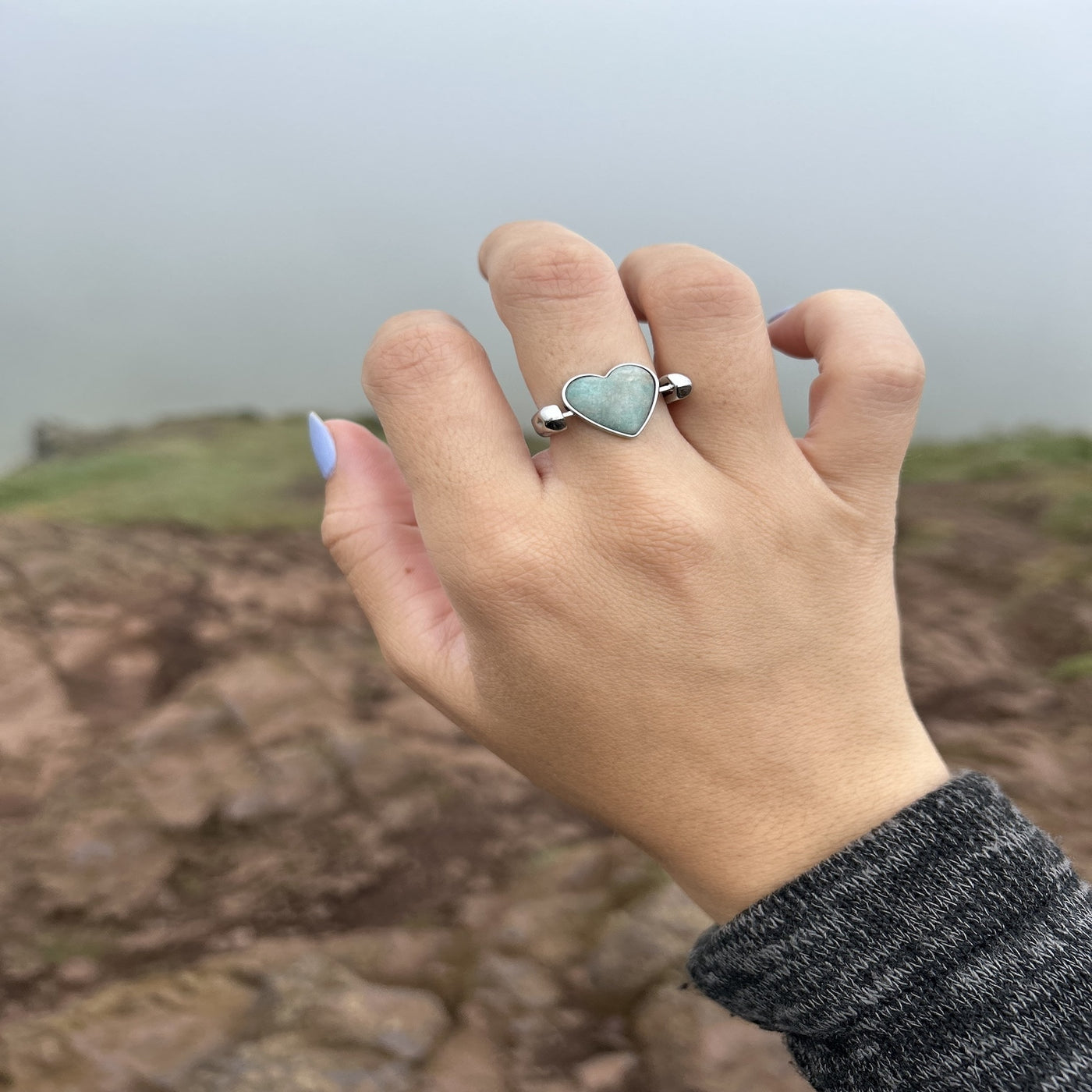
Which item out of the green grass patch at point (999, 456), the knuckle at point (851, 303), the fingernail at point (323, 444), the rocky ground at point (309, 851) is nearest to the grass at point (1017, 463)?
the green grass patch at point (999, 456)

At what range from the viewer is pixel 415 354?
647 millimetres

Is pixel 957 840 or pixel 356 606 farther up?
pixel 957 840

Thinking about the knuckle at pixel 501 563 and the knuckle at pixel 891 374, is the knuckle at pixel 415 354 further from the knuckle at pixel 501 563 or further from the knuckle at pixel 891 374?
the knuckle at pixel 891 374

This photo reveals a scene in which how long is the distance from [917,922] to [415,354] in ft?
1.67

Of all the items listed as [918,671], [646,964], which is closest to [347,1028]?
[646,964]

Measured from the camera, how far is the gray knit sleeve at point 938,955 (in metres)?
0.52

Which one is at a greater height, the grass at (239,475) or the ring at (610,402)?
the ring at (610,402)

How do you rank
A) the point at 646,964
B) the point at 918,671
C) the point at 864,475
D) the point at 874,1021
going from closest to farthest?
the point at 874,1021 → the point at 864,475 → the point at 646,964 → the point at 918,671

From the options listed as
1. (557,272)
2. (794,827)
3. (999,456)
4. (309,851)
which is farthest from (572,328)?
(999,456)

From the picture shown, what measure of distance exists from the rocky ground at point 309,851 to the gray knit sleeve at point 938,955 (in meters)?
0.26

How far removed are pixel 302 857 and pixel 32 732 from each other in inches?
12.7

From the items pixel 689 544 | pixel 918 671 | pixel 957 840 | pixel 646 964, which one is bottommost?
pixel 646 964

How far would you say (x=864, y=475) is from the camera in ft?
2.23

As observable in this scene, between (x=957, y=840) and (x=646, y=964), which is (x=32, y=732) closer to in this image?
(x=646, y=964)
